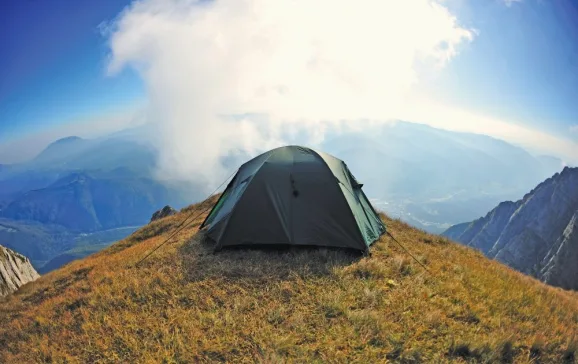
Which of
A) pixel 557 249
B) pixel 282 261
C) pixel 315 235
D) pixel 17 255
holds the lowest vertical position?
pixel 557 249

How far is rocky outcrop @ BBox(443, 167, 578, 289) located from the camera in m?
95.8

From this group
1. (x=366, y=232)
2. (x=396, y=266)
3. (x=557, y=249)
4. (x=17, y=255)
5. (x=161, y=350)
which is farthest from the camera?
(x=557, y=249)

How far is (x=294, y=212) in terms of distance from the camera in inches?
447

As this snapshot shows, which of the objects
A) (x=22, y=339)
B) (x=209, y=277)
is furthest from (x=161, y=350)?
(x=22, y=339)

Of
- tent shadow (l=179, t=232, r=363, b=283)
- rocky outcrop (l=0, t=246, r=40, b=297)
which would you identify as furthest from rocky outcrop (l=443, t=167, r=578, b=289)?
rocky outcrop (l=0, t=246, r=40, b=297)

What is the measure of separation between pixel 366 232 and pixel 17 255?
22.4m

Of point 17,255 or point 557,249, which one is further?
point 557,249

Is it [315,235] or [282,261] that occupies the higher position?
[315,235]

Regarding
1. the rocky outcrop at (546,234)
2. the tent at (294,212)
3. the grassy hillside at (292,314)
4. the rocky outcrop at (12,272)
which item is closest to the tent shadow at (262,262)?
the grassy hillside at (292,314)

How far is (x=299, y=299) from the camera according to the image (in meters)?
8.02

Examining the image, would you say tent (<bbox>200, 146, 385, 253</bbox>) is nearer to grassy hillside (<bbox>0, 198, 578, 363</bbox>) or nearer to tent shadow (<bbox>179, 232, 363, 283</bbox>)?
tent shadow (<bbox>179, 232, 363, 283</bbox>)

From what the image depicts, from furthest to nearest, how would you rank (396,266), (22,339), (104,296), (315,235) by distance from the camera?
(315,235), (396,266), (104,296), (22,339)

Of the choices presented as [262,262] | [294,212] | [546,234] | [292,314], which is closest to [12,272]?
[262,262]

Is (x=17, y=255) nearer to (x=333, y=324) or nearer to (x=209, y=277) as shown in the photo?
(x=209, y=277)
